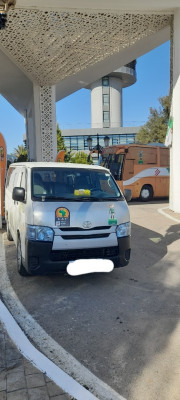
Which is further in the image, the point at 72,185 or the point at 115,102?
the point at 115,102

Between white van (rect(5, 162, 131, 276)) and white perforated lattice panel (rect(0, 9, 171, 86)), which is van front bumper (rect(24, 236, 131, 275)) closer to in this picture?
white van (rect(5, 162, 131, 276))

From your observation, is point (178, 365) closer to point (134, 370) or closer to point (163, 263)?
point (134, 370)

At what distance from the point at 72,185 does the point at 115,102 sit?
5344cm

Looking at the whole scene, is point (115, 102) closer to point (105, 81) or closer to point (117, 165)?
point (105, 81)

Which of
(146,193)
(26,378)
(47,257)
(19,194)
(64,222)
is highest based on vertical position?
(19,194)

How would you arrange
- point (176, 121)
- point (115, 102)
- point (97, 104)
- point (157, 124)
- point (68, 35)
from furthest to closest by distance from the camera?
point (115, 102) → point (97, 104) → point (157, 124) → point (68, 35) → point (176, 121)

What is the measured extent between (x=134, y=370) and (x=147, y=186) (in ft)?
41.9

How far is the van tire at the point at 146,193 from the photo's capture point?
14953mm

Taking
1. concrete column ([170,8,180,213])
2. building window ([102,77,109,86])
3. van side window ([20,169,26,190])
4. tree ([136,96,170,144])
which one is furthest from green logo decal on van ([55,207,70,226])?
building window ([102,77,109,86])

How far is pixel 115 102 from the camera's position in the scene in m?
55.3

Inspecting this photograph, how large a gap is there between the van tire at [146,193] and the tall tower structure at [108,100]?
4041cm

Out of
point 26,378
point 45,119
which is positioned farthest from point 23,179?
point 45,119

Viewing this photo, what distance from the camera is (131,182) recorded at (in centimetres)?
1454

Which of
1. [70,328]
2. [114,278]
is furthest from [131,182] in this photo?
[70,328]
